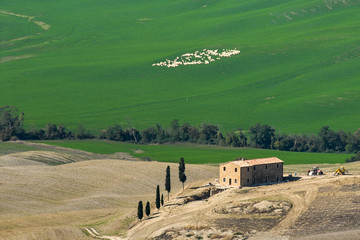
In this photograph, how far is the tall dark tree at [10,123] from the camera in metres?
154

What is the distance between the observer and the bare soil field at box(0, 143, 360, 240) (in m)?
82.5

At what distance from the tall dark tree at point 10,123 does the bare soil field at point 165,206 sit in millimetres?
37798

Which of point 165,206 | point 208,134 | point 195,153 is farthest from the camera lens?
point 208,134

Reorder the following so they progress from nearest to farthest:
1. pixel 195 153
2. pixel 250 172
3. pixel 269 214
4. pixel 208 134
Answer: pixel 269 214 → pixel 250 172 → pixel 195 153 → pixel 208 134

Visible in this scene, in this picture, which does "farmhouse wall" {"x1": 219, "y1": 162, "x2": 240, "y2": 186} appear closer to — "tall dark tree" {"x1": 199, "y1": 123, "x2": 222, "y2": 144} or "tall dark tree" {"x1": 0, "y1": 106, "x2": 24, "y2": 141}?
"tall dark tree" {"x1": 199, "y1": 123, "x2": 222, "y2": 144}

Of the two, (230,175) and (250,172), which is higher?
(250,172)

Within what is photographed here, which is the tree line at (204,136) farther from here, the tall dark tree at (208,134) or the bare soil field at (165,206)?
the bare soil field at (165,206)

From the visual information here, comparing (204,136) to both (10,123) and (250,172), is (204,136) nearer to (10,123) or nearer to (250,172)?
(10,123)

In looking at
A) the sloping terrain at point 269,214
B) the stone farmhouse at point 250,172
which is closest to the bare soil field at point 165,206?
the sloping terrain at point 269,214

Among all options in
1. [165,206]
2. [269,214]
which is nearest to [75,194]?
[165,206]

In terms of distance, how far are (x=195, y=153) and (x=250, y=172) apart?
44.3 m

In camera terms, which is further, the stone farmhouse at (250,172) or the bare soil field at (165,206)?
the stone farmhouse at (250,172)

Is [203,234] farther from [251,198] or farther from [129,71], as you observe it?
[129,71]

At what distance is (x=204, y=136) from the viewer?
505ft
